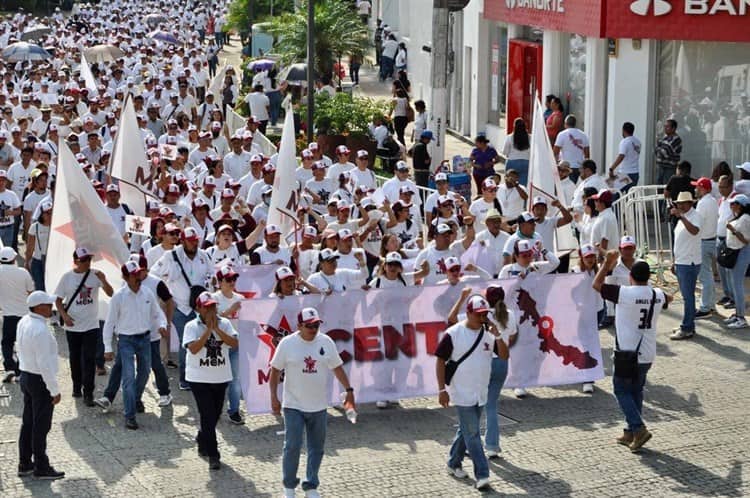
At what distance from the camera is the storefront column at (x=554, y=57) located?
86.7ft

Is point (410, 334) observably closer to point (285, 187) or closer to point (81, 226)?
point (285, 187)

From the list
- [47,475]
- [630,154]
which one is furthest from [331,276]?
[630,154]

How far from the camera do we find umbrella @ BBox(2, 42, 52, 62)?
41219 mm

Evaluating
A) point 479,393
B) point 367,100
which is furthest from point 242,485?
point 367,100

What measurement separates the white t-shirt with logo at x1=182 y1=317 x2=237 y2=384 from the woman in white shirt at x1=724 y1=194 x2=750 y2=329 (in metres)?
6.85

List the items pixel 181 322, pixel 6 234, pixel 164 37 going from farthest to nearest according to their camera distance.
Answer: pixel 164 37
pixel 6 234
pixel 181 322

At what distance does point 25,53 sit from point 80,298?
29255mm

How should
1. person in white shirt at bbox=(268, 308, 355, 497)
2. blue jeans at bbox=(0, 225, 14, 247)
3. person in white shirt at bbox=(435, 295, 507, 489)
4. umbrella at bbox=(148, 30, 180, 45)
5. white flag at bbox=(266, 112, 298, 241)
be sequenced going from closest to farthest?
person in white shirt at bbox=(268, 308, 355, 497) → person in white shirt at bbox=(435, 295, 507, 489) → white flag at bbox=(266, 112, 298, 241) → blue jeans at bbox=(0, 225, 14, 247) → umbrella at bbox=(148, 30, 180, 45)

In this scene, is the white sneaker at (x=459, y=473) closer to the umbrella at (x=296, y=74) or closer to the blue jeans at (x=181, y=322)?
the blue jeans at (x=181, y=322)

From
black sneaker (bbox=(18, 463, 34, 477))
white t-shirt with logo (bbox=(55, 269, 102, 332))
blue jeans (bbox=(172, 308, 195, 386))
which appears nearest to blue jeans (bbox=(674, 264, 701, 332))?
blue jeans (bbox=(172, 308, 195, 386))

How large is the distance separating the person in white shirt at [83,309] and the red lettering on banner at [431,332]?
3042mm

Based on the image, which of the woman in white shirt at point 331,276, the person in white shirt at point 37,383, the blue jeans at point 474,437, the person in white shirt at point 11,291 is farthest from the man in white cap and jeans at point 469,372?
the person in white shirt at point 11,291

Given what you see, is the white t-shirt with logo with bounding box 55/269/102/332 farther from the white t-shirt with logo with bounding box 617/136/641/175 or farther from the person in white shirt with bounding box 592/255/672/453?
the white t-shirt with logo with bounding box 617/136/641/175

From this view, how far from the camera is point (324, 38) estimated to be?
35.9 meters
